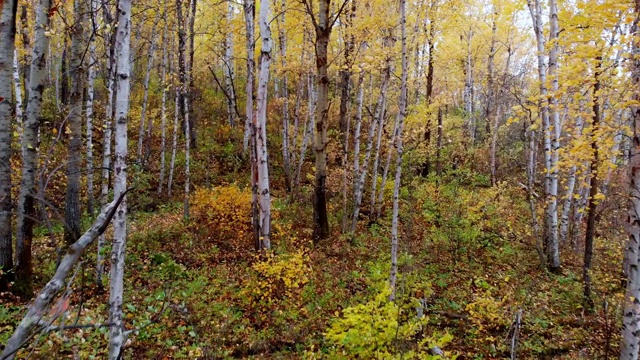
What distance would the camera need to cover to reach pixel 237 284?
7836mm

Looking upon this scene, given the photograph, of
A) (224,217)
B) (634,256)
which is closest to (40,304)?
(634,256)

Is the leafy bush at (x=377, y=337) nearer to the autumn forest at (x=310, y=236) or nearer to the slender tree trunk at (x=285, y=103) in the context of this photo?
the autumn forest at (x=310, y=236)

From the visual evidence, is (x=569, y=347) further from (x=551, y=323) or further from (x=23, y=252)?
(x=23, y=252)

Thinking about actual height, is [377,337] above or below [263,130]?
below

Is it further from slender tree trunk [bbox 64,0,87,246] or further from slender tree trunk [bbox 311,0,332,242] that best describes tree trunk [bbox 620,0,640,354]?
slender tree trunk [bbox 64,0,87,246]

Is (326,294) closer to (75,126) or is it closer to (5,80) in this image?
(75,126)

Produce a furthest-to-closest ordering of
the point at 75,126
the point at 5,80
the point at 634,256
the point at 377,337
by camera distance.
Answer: the point at 75,126 < the point at 5,80 < the point at 634,256 < the point at 377,337

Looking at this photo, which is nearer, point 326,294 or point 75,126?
point 75,126

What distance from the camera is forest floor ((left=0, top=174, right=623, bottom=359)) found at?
5551mm

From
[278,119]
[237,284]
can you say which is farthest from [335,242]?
[278,119]

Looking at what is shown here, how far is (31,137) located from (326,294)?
20.6ft

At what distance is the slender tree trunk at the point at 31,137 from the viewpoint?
19.9 feet

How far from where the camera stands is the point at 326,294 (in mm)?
7812

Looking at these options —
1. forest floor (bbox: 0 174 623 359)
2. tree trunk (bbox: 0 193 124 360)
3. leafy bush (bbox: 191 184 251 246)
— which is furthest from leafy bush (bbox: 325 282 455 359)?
A: leafy bush (bbox: 191 184 251 246)
